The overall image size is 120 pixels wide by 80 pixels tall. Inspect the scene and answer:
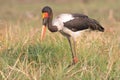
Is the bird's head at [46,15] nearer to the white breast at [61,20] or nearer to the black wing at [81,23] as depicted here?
the white breast at [61,20]

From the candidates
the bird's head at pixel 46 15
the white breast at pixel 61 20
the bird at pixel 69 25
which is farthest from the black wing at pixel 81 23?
the bird's head at pixel 46 15

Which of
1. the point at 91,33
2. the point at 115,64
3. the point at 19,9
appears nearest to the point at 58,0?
the point at 19,9

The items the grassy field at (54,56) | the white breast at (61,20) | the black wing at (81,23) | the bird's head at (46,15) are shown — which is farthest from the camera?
the black wing at (81,23)

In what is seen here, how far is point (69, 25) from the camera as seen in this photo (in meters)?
7.33

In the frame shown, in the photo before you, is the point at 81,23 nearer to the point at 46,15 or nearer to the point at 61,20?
the point at 61,20

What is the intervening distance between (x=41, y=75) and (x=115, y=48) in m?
1.44

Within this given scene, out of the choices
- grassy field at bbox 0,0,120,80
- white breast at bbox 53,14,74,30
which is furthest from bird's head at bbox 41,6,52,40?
grassy field at bbox 0,0,120,80

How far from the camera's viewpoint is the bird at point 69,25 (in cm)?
712

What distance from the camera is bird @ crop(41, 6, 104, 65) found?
712 centimetres

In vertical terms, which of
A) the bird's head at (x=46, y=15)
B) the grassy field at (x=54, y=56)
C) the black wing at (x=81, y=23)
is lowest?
the grassy field at (x=54, y=56)

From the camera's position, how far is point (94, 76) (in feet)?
20.0

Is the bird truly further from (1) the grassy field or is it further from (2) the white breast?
(1) the grassy field

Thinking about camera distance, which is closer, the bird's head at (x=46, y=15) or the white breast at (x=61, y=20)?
the bird's head at (x=46, y=15)

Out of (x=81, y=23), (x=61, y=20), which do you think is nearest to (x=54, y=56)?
(x=61, y=20)
